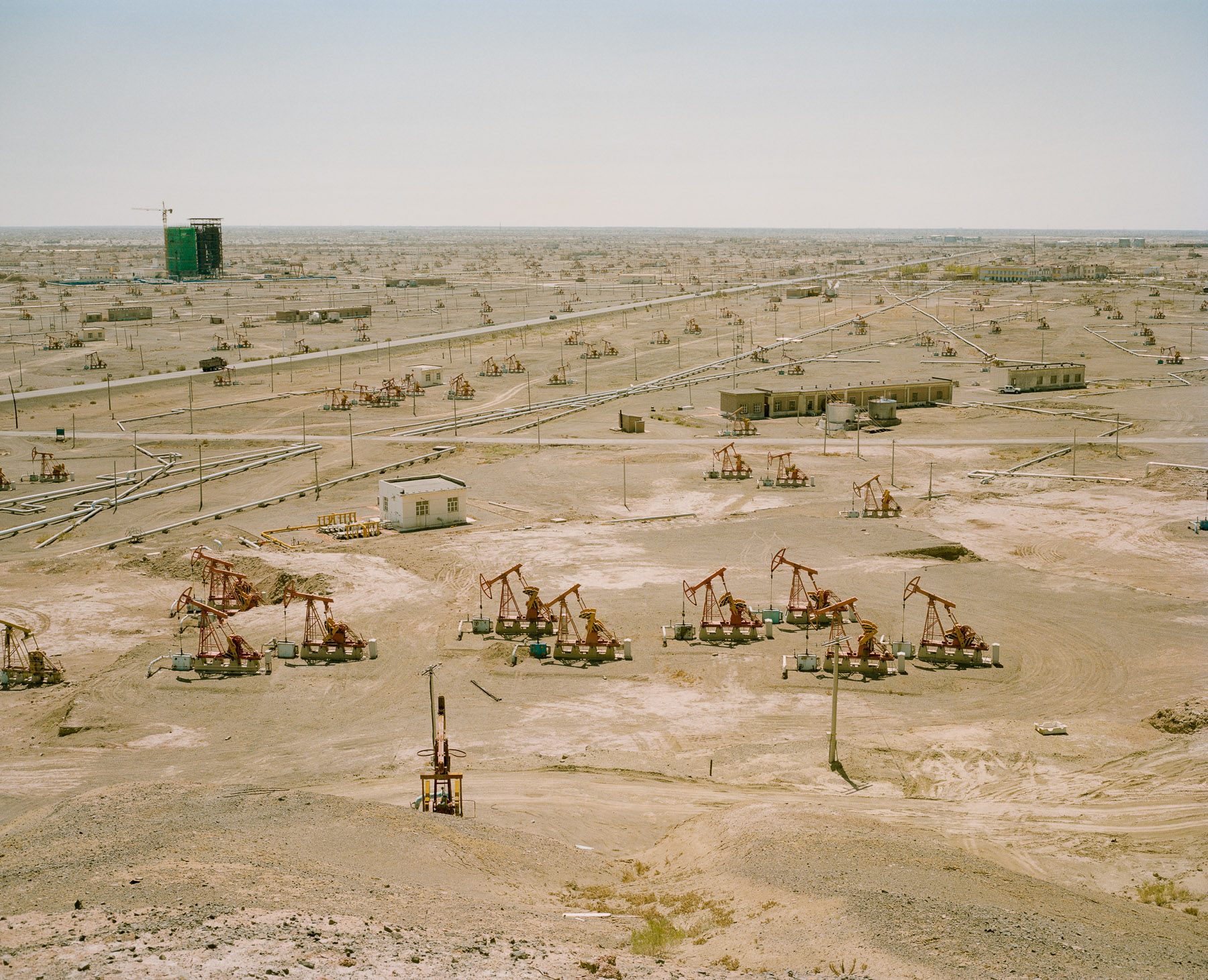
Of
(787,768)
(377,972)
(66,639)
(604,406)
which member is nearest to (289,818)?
(377,972)

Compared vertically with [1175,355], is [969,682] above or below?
below

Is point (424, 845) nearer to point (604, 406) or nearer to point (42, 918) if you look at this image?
point (42, 918)

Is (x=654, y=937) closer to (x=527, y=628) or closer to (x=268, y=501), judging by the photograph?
(x=527, y=628)

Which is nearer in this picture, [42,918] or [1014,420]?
[42,918]

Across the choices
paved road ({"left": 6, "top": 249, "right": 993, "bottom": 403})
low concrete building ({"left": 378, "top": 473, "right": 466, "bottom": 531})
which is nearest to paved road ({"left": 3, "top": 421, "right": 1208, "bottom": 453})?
paved road ({"left": 6, "top": 249, "right": 993, "bottom": 403})

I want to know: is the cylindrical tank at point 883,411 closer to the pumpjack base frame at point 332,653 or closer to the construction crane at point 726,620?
the construction crane at point 726,620

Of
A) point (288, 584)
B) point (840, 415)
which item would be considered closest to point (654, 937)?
point (288, 584)

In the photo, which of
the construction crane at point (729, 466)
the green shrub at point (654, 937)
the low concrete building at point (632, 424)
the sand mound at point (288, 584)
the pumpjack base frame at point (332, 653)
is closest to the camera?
the green shrub at point (654, 937)

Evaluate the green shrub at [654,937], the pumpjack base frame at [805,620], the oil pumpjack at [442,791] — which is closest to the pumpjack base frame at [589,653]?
the pumpjack base frame at [805,620]

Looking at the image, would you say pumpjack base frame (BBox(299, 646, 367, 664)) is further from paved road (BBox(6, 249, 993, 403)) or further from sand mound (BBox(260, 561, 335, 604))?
paved road (BBox(6, 249, 993, 403))
